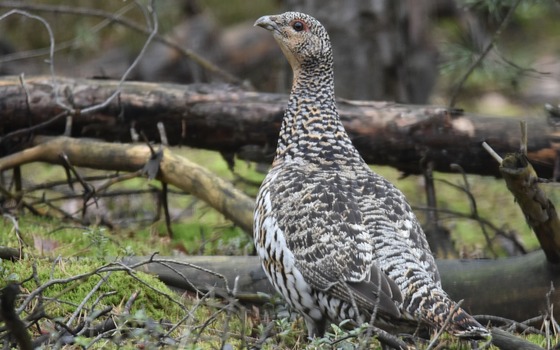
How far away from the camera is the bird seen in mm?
4758

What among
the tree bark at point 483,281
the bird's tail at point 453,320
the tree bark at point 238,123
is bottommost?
the tree bark at point 483,281

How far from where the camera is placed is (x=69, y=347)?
4.84 m

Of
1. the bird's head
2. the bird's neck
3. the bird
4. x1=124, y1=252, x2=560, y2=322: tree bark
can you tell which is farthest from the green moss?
the bird's head

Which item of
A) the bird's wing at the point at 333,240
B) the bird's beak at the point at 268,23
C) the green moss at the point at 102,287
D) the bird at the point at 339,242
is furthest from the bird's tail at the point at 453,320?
the bird's beak at the point at 268,23

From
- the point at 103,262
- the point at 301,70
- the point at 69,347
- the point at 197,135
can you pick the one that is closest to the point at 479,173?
the point at 301,70

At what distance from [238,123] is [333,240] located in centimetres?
259

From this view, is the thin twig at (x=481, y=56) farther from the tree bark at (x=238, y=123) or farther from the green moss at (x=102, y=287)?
the green moss at (x=102, y=287)

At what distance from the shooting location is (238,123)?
749cm

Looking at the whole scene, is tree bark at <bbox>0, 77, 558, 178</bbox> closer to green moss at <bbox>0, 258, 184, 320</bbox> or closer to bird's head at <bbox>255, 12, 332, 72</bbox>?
bird's head at <bbox>255, 12, 332, 72</bbox>

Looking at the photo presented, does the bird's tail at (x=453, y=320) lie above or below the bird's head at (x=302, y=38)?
below

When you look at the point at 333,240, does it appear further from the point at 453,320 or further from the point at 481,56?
the point at 481,56

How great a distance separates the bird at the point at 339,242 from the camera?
15.6ft

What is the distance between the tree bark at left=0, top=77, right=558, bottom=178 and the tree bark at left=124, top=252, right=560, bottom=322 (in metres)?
1.29

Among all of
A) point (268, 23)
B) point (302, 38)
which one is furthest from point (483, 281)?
point (268, 23)
